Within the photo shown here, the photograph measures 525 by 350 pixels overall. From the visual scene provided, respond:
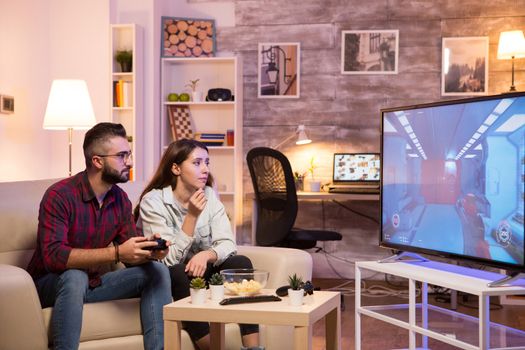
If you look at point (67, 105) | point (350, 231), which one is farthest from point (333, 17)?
point (67, 105)

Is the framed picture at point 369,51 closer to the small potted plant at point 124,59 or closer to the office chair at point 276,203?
the office chair at point 276,203

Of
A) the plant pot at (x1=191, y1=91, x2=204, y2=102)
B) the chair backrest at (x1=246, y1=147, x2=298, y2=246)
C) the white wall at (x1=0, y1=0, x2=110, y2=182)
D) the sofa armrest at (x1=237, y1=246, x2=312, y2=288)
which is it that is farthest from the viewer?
the plant pot at (x1=191, y1=91, x2=204, y2=102)

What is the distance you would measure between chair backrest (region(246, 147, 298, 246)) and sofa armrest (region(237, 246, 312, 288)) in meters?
1.88

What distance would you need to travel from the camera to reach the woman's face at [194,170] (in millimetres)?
3570

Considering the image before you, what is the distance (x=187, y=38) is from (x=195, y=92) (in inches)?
19.0

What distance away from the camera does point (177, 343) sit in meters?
2.76

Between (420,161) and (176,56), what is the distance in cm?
357

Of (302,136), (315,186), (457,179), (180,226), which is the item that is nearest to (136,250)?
(180,226)

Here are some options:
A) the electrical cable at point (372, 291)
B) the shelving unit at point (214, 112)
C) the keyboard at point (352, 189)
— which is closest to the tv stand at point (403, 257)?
the electrical cable at point (372, 291)

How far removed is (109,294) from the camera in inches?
122

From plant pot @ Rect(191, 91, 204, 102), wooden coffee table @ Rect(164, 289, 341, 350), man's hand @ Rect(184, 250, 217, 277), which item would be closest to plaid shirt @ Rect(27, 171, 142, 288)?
man's hand @ Rect(184, 250, 217, 277)

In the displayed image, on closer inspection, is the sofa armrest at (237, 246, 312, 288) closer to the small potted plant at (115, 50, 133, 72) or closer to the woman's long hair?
the woman's long hair

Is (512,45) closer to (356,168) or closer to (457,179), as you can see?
(356,168)

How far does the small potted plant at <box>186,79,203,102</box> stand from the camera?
21.6 feet
